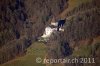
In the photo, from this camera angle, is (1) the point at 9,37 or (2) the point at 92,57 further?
(1) the point at 9,37

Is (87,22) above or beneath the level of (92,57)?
above

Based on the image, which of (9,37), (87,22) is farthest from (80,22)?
(9,37)

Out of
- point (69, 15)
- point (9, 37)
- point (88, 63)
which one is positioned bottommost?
point (88, 63)

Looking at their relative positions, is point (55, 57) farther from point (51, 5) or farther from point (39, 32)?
point (51, 5)

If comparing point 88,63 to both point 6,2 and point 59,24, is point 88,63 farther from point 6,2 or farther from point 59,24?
point 6,2

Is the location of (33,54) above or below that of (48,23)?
below

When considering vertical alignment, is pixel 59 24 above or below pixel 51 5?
below

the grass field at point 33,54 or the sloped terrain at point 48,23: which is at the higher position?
the sloped terrain at point 48,23

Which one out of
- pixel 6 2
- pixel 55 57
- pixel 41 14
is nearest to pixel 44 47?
pixel 55 57

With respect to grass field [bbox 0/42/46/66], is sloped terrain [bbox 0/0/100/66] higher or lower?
higher
